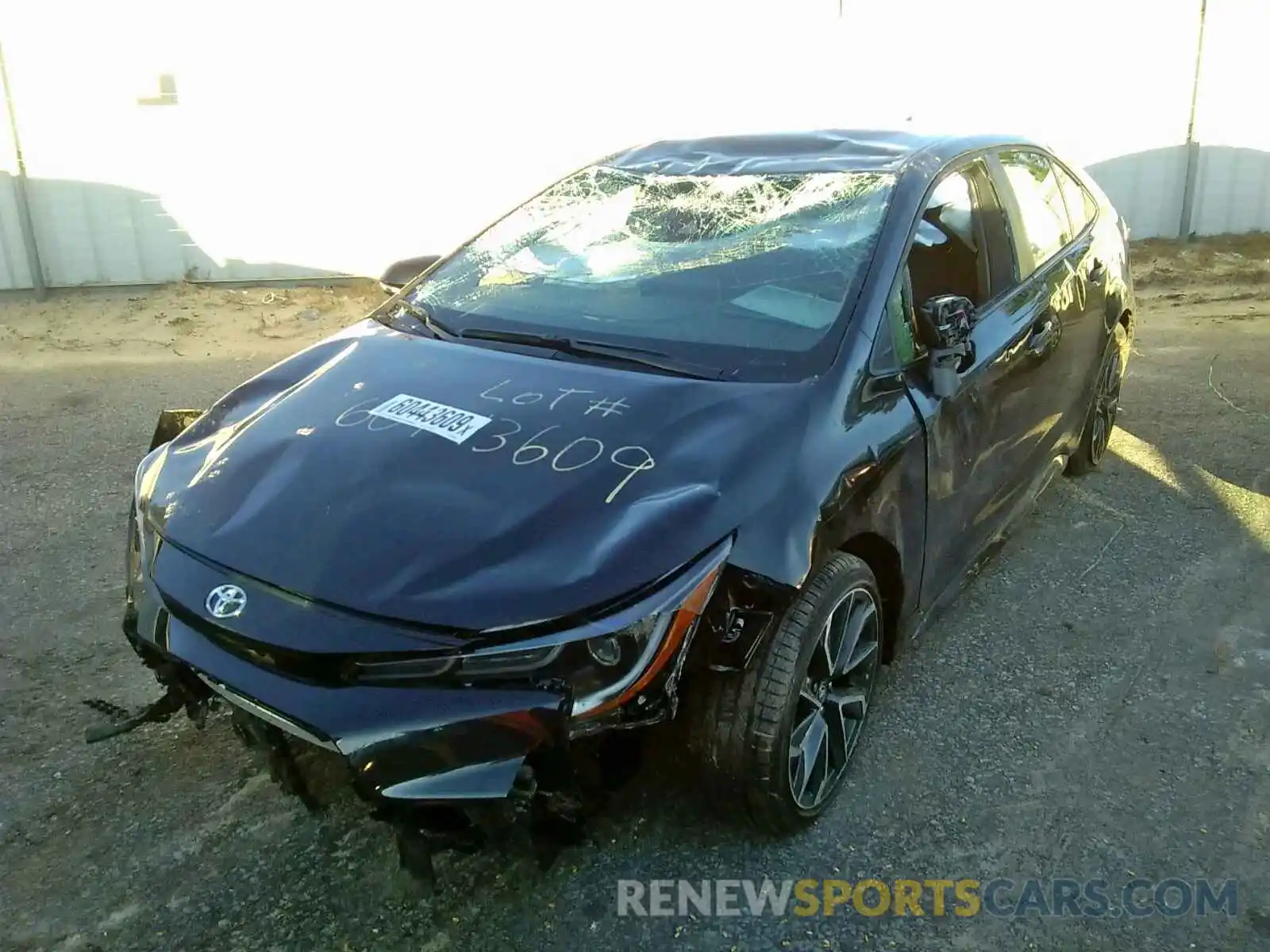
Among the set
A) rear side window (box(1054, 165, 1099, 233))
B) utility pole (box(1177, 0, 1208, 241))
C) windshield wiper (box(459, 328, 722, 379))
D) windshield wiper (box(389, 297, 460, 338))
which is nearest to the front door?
windshield wiper (box(459, 328, 722, 379))

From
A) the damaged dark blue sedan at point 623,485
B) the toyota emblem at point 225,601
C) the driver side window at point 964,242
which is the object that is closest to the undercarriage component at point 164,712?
the damaged dark blue sedan at point 623,485

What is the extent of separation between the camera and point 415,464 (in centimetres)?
251

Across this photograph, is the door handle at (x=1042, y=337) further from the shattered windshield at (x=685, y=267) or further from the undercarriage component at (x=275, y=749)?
the undercarriage component at (x=275, y=749)

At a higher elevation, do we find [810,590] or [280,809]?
[810,590]

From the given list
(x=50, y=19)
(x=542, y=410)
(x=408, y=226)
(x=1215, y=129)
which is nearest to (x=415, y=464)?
(x=542, y=410)

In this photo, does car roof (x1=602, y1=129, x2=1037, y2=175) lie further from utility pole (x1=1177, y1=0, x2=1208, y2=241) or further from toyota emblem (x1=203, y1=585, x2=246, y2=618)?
utility pole (x1=1177, y1=0, x2=1208, y2=241)

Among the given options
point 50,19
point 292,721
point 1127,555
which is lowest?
point 1127,555

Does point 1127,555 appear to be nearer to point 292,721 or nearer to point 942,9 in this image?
point 292,721

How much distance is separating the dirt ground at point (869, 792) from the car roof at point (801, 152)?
5.08 ft

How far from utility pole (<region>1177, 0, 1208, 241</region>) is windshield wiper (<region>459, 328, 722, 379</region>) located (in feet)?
26.5

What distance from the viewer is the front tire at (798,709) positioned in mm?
2402

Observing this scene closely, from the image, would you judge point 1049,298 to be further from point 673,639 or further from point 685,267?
point 673,639

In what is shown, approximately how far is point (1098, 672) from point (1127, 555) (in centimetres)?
94

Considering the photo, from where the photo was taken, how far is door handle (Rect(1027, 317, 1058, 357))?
3.61m
